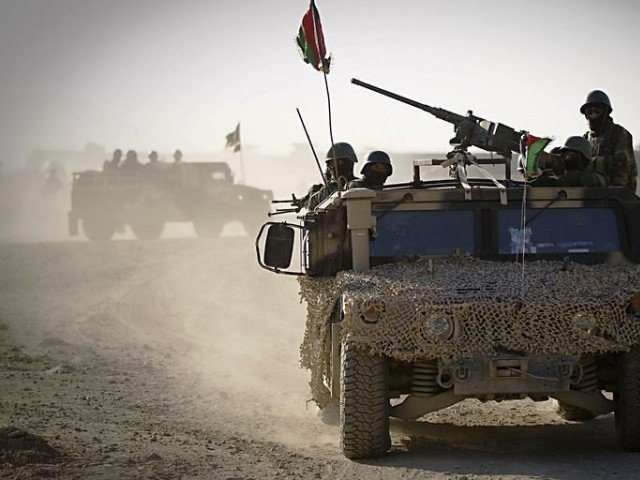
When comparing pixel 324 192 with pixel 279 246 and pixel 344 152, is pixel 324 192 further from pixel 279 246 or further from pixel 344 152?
pixel 279 246

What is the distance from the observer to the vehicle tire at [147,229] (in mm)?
33062

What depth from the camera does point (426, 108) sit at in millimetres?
10828

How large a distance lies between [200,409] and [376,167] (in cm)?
240

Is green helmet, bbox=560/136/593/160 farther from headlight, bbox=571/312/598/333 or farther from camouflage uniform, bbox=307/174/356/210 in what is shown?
headlight, bbox=571/312/598/333

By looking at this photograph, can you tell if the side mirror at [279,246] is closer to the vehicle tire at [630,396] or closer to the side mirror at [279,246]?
the side mirror at [279,246]

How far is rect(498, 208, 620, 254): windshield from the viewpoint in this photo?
7.75m

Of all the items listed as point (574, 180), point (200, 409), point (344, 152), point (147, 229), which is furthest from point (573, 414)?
point (147, 229)

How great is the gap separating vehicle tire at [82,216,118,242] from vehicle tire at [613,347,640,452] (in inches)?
1075

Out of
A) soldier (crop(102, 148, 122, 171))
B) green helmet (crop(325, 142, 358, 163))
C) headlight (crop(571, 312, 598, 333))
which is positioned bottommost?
headlight (crop(571, 312, 598, 333))

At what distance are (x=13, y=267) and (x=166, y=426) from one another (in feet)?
52.3

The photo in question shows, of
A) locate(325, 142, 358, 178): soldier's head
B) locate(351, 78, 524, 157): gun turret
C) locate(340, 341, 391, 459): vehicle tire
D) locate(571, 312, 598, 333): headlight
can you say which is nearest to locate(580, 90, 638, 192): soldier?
locate(351, 78, 524, 157): gun turret

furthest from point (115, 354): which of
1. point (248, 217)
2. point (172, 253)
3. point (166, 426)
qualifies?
point (248, 217)

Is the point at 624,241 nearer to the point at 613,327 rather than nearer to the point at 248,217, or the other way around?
the point at 613,327

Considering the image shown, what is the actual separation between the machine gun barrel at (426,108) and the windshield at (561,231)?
8.50 feet
